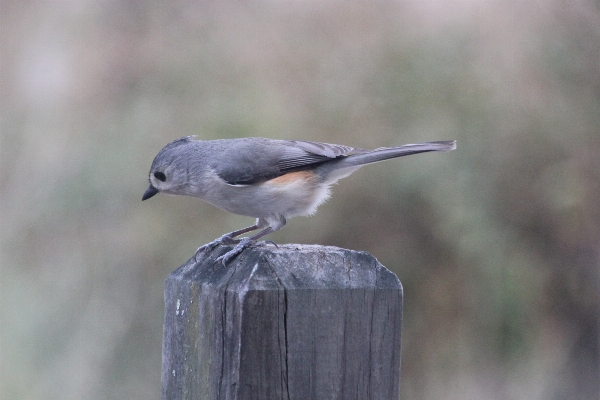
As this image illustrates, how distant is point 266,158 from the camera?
3.82 metres

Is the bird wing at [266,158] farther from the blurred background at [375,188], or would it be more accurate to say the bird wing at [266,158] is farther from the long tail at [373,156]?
the blurred background at [375,188]

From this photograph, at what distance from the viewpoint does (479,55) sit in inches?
232

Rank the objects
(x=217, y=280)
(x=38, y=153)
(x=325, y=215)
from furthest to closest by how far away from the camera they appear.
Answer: (x=38, y=153) → (x=325, y=215) → (x=217, y=280)

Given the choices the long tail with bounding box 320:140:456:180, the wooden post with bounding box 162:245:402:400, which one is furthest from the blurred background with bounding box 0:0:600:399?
the wooden post with bounding box 162:245:402:400

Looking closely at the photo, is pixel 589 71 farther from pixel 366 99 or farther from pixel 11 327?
pixel 11 327

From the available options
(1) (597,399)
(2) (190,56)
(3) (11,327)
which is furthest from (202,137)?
(1) (597,399)

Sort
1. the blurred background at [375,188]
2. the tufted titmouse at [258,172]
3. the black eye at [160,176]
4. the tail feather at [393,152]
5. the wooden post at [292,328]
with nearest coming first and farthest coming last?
1. the wooden post at [292,328]
2. the tail feather at [393,152]
3. the tufted titmouse at [258,172]
4. the black eye at [160,176]
5. the blurred background at [375,188]

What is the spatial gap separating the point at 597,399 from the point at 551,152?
199cm

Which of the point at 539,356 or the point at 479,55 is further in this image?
the point at 479,55

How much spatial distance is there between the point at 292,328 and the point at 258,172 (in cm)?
213

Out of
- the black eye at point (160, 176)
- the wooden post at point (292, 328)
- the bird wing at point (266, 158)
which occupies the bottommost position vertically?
the wooden post at point (292, 328)

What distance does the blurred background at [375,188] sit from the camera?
5277mm

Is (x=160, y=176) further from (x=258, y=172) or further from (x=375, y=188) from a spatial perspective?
(x=375, y=188)

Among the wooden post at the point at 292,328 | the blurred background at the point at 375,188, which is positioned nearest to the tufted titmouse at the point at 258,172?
the blurred background at the point at 375,188
